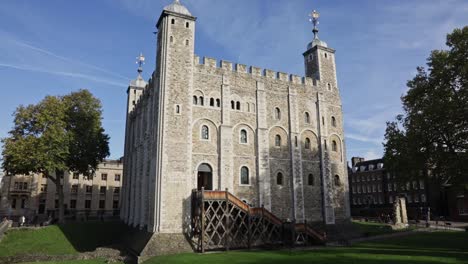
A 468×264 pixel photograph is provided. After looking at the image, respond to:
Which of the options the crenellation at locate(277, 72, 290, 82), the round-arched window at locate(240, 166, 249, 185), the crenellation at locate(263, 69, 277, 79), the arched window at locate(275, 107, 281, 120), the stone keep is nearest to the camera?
the stone keep

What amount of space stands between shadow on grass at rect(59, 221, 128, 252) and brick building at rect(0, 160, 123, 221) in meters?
12.8

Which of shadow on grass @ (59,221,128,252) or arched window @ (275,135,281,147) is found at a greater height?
arched window @ (275,135,281,147)

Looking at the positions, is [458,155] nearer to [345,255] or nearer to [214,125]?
[345,255]

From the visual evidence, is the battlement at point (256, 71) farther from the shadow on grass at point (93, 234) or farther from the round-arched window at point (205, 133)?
the shadow on grass at point (93, 234)

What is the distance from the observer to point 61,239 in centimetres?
3247

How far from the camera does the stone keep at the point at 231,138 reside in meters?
27.3

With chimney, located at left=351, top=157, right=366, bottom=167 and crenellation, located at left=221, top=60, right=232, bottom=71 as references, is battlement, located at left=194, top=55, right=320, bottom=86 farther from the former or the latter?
chimney, located at left=351, top=157, right=366, bottom=167

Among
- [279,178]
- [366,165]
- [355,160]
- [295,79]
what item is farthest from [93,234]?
[355,160]

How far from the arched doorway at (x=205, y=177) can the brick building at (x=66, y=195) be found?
26.9 meters

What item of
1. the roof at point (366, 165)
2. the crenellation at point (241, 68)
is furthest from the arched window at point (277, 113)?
the roof at point (366, 165)

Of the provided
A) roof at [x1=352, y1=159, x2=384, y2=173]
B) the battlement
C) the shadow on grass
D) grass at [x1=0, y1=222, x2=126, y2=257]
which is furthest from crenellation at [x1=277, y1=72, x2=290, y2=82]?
roof at [x1=352, y1=159, x2=384, y2=173]

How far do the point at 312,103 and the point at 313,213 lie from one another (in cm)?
1132

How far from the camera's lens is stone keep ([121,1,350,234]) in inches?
1073

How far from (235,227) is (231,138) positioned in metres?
7.61
